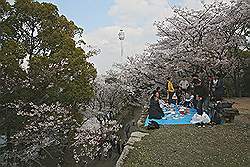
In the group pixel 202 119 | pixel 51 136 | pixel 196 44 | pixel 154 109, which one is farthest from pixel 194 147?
pixel 196 44

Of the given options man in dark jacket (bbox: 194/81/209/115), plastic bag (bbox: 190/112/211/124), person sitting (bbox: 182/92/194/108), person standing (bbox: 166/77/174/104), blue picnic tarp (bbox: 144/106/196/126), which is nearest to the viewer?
plastic bag (bbox: 190/112/211/124)

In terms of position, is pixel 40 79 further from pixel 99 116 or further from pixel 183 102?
pixel 99 116

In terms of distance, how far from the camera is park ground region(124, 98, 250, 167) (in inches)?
276

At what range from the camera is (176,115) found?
504 inches

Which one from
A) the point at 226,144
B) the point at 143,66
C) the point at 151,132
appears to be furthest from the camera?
the point at 143,66

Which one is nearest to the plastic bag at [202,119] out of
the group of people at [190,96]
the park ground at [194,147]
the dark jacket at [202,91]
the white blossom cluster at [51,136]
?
the group of people at [190,96]

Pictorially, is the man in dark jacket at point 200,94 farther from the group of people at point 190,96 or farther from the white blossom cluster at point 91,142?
the white blossom cluster at point 91,142

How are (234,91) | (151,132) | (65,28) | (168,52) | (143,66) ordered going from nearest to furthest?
(151,132) → (65,28) → (168,52) → (143,66) → (234,91)

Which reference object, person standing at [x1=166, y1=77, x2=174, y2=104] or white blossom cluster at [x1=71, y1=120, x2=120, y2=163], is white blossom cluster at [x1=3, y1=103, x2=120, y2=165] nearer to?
white blossom cluster at [x1=71, y1=120, x2=120, y2=163]

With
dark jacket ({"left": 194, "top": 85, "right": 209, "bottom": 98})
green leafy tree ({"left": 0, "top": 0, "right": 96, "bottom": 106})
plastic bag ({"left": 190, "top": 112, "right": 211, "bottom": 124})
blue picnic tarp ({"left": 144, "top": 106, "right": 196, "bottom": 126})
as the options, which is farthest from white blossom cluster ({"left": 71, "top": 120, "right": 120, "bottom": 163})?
dark jacket ({"left": 194, "top": 85, "right": 209, "bottom": 98})

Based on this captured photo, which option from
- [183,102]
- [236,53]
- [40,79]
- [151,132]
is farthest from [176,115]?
[236,53]

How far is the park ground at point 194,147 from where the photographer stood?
702 cm

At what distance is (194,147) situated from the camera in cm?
802

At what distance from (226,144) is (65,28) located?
8909 mm
